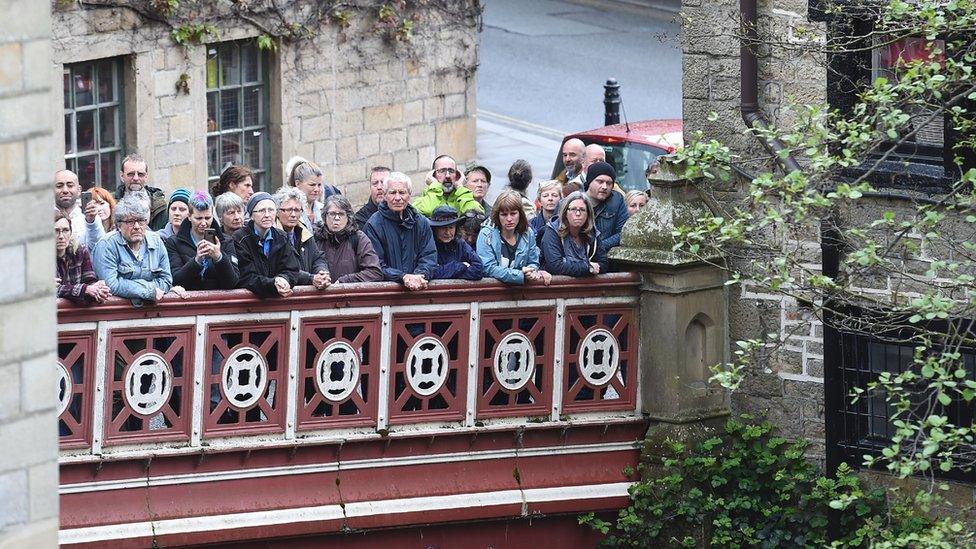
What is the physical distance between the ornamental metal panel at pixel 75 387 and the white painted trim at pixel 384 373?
5.99ft

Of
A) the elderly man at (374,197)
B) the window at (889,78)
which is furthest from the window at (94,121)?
the window at (889,78)

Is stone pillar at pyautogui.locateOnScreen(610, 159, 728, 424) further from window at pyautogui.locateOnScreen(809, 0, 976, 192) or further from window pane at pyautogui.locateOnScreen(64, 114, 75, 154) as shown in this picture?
window pane at pyautogui.locateOnScreen(64, 114, 75, 154)

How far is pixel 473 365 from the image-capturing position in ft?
44.2

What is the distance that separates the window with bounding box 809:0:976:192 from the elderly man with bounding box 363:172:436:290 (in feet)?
8.93

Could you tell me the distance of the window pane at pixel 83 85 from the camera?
62.7 ft

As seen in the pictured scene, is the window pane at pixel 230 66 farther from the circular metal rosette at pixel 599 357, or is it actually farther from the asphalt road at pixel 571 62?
the circular metal rosette at pixel 599 357

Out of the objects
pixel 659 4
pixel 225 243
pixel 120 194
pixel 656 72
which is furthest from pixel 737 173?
pixel 659 4

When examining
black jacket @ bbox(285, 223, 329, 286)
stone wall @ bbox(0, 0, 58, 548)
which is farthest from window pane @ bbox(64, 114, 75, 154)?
stone wall @ bbox(0, 0, 58, 548)

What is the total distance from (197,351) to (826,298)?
367cm

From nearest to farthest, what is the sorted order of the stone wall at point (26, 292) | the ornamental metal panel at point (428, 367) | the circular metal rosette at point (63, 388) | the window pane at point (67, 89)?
the stone wall at point (26, 292), the circular metal rosette at point (63, 388), the ornamental metal panel at point (428, 367), the window pane at point (67, 89)

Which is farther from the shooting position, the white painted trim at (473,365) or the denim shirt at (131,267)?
the white painted trim at (473,365)

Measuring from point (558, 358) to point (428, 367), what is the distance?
904mm

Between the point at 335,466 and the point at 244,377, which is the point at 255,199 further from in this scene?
the point at 335,466

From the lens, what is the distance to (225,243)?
13.0 metres
